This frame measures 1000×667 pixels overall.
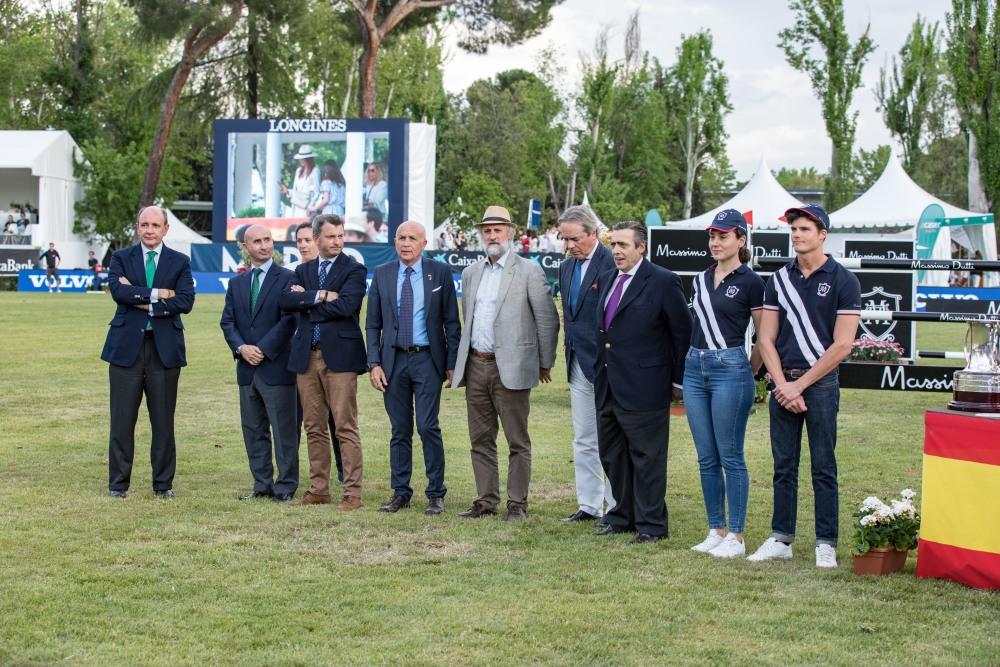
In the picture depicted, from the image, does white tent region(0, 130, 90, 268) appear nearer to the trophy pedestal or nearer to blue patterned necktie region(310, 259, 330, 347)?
blue patterned necktie region(310, 259, 330, 347)

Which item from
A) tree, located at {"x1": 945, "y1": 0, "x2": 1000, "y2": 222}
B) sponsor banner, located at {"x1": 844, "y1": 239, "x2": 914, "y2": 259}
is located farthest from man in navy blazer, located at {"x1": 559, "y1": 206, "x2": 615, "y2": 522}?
tree, located at {"x1": 945, "y1": 0, "x2": 1000, "y2": 222}

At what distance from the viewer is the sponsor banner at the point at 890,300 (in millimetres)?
13703

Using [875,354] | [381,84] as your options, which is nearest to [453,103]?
[381,84]

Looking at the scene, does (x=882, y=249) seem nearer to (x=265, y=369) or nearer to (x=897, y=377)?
(x=897, y=377)

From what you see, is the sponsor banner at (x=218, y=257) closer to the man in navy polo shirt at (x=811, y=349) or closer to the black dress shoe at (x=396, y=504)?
the black dress shoe at (x=396, y=504)

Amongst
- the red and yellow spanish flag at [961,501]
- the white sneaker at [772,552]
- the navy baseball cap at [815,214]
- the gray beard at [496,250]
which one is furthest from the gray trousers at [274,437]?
the red and yellow spanish flag at [961,501]

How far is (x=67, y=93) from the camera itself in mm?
60812

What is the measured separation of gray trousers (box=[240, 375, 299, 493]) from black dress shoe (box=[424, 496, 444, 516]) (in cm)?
109

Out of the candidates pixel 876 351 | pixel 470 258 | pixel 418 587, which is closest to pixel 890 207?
pixel 470 258

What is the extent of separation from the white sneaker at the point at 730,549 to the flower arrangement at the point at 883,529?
0.71 meters

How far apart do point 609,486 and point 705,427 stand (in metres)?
1.17

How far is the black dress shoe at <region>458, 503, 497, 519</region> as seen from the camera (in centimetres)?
788

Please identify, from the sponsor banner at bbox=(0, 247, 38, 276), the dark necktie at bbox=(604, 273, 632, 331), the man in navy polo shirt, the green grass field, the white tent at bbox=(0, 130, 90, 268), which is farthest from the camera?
the white tent at bbox=(0, 130, 90, 268)

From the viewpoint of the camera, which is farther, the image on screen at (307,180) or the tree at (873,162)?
the tree at (873,162)
